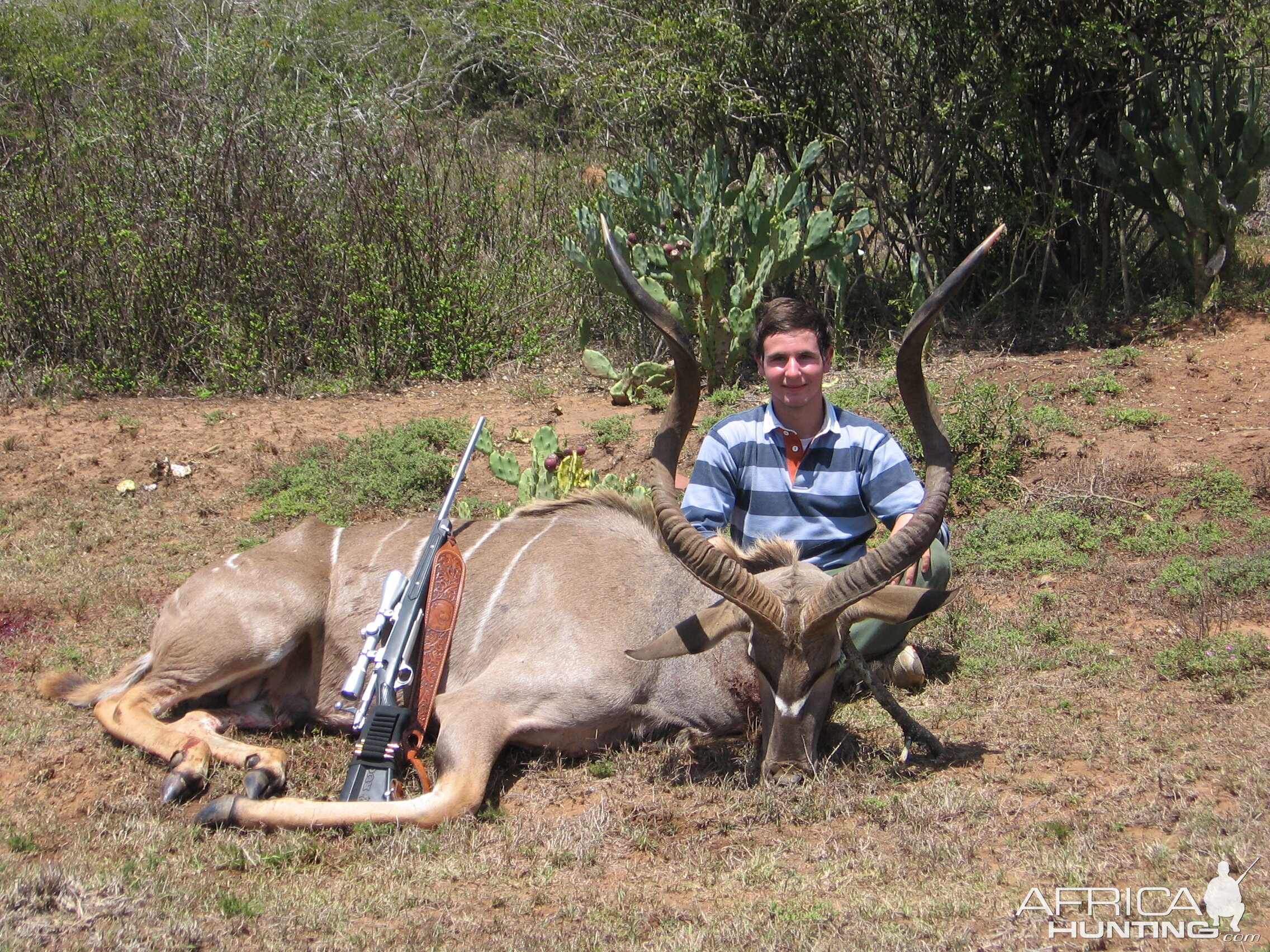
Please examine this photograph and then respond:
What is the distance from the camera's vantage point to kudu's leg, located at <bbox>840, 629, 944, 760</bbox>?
3.80 metres

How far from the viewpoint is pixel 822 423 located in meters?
4.44

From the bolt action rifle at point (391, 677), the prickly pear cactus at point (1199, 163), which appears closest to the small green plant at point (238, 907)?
the bolt action rifle at point (391, 677)

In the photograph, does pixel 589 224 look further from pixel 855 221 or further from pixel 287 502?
pixel 287 502

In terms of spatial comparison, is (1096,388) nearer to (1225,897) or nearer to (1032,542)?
(1032,542)

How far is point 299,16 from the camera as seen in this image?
16828 mm

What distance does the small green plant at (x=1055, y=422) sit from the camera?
280 inches

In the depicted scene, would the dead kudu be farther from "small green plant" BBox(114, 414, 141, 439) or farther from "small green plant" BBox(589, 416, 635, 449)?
"small green plant" BBox(114, 414, 141, 439)

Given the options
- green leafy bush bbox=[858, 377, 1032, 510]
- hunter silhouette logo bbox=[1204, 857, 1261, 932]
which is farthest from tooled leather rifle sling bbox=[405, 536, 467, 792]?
green leafy bush bbox=[858, 377, 1032, 510]

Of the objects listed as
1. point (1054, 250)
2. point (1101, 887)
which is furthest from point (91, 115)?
point (1101, 887)

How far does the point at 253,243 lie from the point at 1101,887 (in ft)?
27.9

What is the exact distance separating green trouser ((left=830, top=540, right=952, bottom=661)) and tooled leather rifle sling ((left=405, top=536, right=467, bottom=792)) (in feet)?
4.81

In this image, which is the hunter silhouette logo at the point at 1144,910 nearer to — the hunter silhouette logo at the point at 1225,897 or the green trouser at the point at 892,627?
the hunter silhouette logo at the point at 1225,897

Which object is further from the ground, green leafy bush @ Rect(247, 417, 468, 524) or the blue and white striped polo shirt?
the blue and white striped polo shirt

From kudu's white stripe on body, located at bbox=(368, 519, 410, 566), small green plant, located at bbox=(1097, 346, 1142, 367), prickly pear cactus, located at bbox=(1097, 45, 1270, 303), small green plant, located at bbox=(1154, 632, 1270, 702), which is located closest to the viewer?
small green plant, located at bbox=(1154, 632, 1270, 702)
